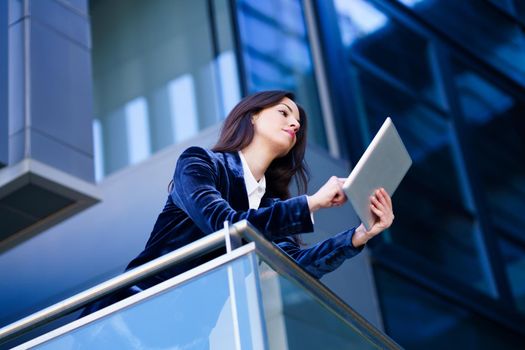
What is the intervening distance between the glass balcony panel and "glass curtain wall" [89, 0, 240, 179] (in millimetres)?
4529

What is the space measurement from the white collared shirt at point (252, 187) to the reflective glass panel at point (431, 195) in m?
5.33

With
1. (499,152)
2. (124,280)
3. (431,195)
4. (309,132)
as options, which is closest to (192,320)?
(124,280)

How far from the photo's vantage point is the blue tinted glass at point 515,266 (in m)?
10.3

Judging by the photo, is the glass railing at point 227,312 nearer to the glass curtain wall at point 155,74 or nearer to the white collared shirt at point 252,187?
the white collared shirt at point 252,187

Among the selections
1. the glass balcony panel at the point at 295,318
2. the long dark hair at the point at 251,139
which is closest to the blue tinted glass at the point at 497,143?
the long dark hair at the point at 251,139

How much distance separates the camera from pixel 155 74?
9555 mm

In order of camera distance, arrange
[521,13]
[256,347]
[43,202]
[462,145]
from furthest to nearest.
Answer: [521,13], [462,145], [43,202], [256,347]

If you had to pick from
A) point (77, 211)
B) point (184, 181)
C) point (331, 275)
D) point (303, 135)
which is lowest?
point (184, 181)

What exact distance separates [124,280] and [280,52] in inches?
214

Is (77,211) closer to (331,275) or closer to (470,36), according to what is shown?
(331,275)

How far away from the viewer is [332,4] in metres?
9.53

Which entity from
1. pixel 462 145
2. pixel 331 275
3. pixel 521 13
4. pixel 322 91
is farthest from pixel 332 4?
pixel 521 13

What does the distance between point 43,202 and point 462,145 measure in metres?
4.86

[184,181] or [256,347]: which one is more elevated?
[184,181]
